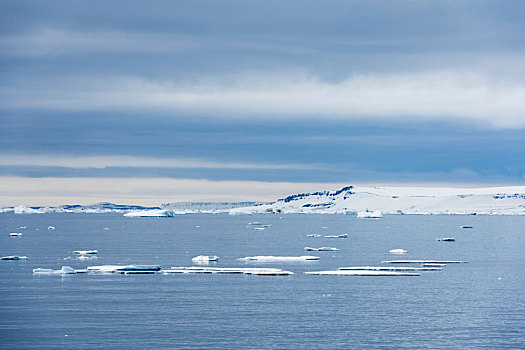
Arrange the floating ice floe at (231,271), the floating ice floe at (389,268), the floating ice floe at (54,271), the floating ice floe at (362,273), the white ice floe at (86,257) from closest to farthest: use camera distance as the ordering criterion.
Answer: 1. the floating ice floe at (54,271)
2. the floating ice floe at (362,273)
3. the floating ice floe at (231,271)
4. the floating ice floe at (389,268)
5. the white ice floe at (86,257)

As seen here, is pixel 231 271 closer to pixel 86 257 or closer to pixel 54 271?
pixel 54 271

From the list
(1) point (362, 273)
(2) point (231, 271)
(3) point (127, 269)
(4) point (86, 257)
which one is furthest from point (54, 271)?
(1) point (362, 273)

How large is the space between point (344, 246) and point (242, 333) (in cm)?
5085

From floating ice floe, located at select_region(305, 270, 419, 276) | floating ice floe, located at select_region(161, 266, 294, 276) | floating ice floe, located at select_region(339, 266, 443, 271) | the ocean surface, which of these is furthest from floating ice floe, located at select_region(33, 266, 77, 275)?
floating ice floe, located at select_region(339, 266, 443, 271)

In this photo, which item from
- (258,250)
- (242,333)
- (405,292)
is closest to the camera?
(242,333)

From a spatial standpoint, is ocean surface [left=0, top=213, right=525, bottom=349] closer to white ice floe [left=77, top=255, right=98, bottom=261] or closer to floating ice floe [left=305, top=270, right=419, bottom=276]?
floating ice floe [left=305, top=270, right=419, bottom=276]

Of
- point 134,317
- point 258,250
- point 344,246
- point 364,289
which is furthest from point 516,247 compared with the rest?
point 134,317

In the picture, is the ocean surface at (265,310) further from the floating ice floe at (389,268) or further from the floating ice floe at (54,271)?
the floating ice floe at (389,268)

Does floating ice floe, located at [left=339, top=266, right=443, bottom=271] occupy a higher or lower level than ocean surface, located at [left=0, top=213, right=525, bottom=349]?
higher

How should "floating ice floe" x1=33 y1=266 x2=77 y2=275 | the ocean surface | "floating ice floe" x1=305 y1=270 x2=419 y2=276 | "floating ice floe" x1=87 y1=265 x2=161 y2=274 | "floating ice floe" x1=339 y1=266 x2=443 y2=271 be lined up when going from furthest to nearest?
"floating ice floe" x1=339 y1=266 x2=443 y2=271
"floating ice floe" x1=87 y1=265 x2=161 y2=274
"floating ice floe" x1=305 y1=270 x2=419 y2=276
"floating ice floe" x1=33 y1=266 x2=77 y2=275
the ocean surface

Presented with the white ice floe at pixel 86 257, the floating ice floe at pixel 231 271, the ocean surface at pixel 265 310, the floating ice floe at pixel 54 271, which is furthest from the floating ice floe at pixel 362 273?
the white ice floe at pixel 86 257

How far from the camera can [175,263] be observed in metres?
55.5

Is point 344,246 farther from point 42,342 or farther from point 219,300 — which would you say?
point 42,342

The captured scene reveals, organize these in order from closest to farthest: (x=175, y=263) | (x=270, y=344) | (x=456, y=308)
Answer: (x=270, y=344), (x=456, y=308), (x=175, y=263)
